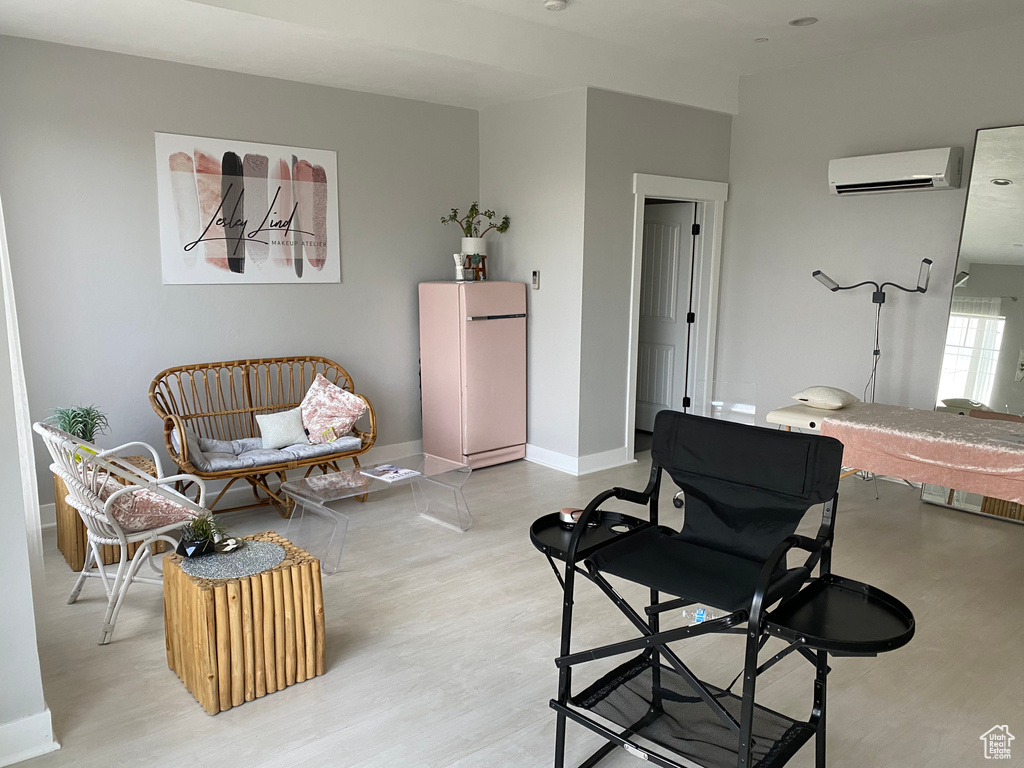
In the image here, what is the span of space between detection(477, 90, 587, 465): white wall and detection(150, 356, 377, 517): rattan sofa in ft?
4.72

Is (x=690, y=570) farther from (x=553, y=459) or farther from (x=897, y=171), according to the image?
(x=897, y=171)

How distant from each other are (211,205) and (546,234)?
2.30 metres

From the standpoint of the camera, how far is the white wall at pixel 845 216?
4832mm

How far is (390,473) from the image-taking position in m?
4.25

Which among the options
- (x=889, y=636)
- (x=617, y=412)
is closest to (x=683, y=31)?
(x=617, y=412)

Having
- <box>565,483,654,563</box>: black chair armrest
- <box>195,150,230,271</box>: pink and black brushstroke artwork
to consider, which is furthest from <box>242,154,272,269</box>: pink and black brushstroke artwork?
<box>565,483,654,563</box>: black chair armrest

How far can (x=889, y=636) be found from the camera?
1.78 m

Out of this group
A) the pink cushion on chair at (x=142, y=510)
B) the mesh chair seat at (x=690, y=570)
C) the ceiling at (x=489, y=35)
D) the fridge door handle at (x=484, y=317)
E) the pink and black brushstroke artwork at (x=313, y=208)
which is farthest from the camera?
the fridge door handle at (x=484, y=317)

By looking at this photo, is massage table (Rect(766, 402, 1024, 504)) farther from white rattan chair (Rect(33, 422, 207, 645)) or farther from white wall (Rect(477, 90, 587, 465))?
white rattan chair (Rect(33, 422, 207, 645))

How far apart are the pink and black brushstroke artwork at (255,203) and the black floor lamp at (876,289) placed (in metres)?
3.85

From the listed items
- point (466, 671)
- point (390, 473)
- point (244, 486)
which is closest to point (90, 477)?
point (390, 473)

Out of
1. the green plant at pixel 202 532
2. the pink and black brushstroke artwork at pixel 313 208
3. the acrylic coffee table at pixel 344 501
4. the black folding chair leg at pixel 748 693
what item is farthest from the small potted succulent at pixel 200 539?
the pink and black brushstroke artwork at pixel 313 208

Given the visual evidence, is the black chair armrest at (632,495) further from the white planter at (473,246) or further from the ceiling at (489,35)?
the white planter at (473,246)

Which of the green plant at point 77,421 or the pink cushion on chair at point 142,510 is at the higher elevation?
the green plant at point 77,421
